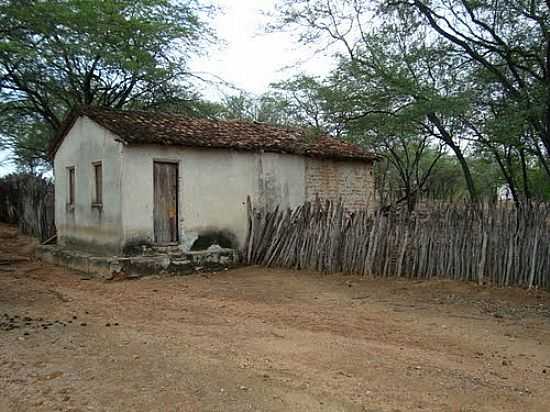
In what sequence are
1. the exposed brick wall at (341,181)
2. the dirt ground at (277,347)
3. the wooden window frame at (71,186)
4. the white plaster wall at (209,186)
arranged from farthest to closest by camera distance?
the exposed brick wall at (341,181)
the wooden window frame at (71,186)
the white plaster wall at (209,186)
the dirt ground at (277,347)

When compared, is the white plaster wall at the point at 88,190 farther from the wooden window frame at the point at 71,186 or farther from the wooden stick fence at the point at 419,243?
the wooden stick fence at the point at 419,243

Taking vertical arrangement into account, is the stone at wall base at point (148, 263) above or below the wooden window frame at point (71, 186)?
below

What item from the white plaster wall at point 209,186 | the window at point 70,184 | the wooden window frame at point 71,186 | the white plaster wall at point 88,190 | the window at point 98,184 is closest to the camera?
the white plaster wall at point 209,186

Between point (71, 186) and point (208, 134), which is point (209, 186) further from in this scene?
point (71, 186)

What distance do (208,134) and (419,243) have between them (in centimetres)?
548

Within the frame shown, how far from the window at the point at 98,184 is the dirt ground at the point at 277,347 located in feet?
9.44

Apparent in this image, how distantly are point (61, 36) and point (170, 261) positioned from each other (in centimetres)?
788

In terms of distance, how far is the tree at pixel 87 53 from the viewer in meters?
13.4

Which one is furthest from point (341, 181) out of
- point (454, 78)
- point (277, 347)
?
point (277, 347)

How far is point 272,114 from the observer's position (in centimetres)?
2822

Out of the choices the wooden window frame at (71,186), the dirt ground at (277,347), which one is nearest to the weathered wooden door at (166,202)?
the dirt ground at (277,347)

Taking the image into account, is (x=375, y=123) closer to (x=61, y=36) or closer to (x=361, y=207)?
(x=361, y=207)

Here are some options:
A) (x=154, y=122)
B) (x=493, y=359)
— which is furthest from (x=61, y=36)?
(x=493, y=359)

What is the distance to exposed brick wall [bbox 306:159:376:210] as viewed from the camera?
13859 millimetres
